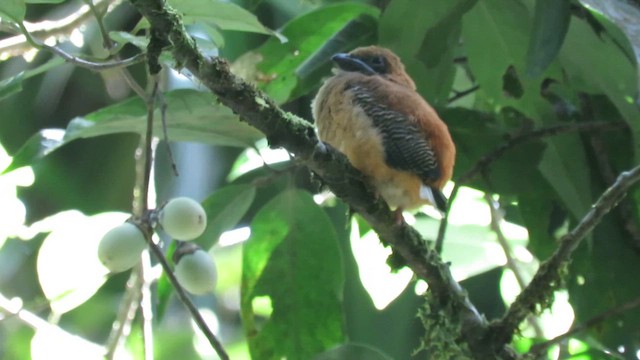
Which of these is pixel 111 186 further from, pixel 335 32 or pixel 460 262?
pixel 460 262

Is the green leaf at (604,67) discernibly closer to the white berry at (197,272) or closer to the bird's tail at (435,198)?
the bird's tail at (435,198)

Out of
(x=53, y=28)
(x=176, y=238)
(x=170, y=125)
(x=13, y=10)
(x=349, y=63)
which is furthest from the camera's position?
(x=53, y=28)

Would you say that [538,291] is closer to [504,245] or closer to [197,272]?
[197,272]

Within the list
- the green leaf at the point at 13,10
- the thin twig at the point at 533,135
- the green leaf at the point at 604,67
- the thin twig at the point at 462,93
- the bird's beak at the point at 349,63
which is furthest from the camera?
the thin twig at the point at 462,93

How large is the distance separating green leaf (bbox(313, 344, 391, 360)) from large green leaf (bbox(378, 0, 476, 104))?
1.97 feet

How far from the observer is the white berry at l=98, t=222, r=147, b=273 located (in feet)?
4.42

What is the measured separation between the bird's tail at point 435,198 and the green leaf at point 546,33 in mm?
259

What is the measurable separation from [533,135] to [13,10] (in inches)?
38.7

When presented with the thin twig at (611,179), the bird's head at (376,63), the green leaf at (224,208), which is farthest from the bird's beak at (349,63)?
the thin twig at (611,179)

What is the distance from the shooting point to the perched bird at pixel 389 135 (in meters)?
1.67

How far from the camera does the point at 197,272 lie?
4.75ft

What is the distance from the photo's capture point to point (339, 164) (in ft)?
4.44

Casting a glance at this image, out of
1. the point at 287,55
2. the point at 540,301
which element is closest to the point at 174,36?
the point at 540,301

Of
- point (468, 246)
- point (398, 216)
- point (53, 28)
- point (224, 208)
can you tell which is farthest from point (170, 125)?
point (468, 246)
